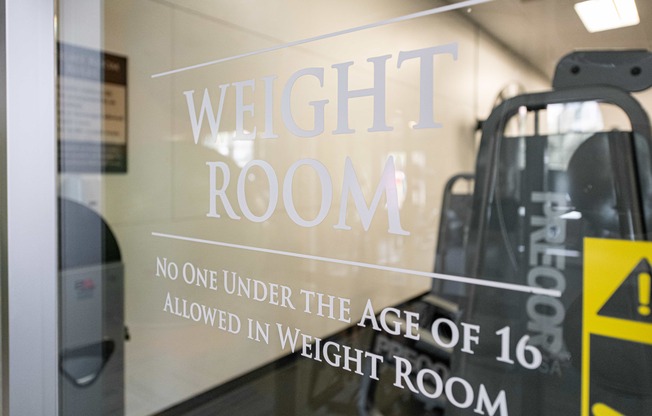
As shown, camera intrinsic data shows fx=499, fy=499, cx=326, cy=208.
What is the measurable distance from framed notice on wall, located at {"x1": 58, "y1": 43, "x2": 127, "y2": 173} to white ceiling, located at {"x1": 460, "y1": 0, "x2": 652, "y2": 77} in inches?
40.9

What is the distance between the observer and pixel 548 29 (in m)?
0.72

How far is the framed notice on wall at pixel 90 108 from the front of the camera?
1.28 meters

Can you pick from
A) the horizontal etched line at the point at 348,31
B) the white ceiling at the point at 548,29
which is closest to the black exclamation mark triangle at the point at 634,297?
the white ceiling at the point at 548,29

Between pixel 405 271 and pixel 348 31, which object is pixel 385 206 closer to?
pixel 405 271

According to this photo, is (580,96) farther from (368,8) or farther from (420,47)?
(368,8)

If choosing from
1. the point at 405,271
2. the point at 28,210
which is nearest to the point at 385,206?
the point at 405,271

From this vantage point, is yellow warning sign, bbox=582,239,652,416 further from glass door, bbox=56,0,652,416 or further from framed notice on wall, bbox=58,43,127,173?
framed notice on wall, bbox=58,43,127,173

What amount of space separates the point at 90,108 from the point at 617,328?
1311 millimetres

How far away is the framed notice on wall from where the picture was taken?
4.20ft

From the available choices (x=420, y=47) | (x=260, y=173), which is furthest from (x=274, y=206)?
(x=420, y=47)

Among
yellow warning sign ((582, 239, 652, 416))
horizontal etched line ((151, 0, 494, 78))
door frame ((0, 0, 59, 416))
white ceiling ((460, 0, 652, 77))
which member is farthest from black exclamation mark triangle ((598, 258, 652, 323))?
door frame ((0, 0, 59, 416))

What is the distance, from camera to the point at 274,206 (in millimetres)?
897

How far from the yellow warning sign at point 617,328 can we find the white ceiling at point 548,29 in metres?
0.26

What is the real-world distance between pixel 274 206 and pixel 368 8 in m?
0.38
